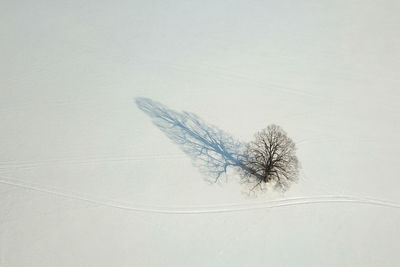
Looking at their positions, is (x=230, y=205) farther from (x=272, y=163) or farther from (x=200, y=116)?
(x=200, y=116)

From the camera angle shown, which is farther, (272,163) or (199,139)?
(199,139)

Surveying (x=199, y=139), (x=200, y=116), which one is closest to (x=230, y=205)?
(x=199, y=139)

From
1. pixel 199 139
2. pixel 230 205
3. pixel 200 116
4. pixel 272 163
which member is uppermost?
pixel 200 116

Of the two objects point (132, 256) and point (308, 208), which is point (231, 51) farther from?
point (132, 256)

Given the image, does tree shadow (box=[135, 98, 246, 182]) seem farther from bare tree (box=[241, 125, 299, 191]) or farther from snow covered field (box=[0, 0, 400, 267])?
bare tree (box=[241, 125, 299, 191])

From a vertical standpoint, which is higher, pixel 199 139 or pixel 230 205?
pixel 199 139

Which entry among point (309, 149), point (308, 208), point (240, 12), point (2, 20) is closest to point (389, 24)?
Result: point (240, 12)

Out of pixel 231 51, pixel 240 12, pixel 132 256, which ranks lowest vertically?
pixel 132 256
